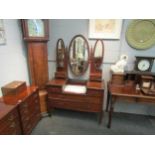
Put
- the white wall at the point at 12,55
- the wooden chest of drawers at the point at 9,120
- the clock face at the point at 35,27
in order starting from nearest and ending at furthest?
the wooden chest of drawers at the point at 9,120 → the white wall at the point at 12,55 → the clock face at the point at 35,27

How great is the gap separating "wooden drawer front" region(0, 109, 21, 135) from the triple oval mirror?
1.15m

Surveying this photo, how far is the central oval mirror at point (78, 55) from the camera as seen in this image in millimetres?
2199

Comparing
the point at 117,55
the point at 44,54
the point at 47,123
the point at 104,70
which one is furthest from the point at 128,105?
the point at 44,54

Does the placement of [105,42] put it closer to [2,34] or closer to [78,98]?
[78,98]

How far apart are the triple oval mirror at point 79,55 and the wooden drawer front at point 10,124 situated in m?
1.15

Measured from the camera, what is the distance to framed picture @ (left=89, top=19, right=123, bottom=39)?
2.02 metres

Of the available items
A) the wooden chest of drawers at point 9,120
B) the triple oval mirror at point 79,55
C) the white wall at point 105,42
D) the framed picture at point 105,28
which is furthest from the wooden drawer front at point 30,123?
the framed picture at point 105,28

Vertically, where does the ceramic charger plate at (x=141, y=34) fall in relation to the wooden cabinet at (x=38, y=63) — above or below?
above

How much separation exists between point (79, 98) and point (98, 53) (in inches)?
33.7

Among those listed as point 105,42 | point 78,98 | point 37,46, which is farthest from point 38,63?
point 105,42

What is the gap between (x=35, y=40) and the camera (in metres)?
1.99

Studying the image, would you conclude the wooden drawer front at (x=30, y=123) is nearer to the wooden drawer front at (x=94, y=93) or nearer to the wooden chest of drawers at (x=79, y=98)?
the wooden chest of drawers at (x=79, y=98)

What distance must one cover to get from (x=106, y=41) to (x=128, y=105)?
131cm

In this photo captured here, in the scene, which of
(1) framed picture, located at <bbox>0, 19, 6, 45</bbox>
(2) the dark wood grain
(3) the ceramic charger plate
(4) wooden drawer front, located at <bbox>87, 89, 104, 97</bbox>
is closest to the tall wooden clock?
(1) framed picture, located at <bbox>0, 19, 6, 45</bbox>
